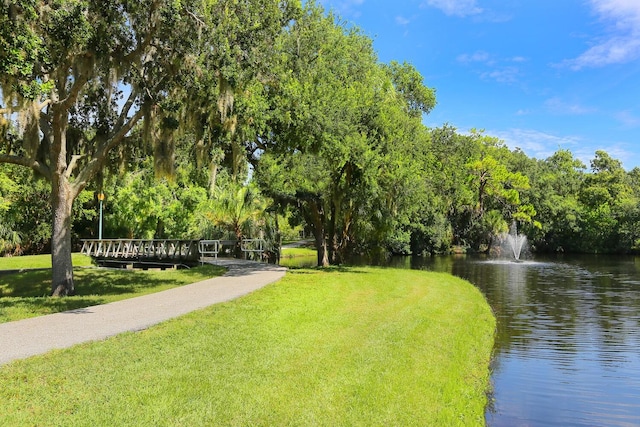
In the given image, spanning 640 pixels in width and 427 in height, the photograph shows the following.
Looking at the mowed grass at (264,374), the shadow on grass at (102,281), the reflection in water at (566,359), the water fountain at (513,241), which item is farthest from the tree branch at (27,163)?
the water fountain at (513,241)

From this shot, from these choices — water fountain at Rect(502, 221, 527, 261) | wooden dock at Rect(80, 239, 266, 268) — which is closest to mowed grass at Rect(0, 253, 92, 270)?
wooden dock at Rect(80, 239, 266, 268)

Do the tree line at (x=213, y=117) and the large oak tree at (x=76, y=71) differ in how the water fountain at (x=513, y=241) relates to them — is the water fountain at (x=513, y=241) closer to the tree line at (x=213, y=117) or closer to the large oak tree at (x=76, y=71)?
the tree line at (x=213, y=117)

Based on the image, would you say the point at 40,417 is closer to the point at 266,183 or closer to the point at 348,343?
the point at 348,343

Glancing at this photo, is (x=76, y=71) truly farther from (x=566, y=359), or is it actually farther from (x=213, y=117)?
(x=566, y=359)

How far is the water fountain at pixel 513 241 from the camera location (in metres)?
48.3

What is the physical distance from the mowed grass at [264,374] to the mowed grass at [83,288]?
145 inches

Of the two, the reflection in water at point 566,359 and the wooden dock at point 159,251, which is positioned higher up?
the wooden dock at point 159,251

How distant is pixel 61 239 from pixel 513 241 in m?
46.2

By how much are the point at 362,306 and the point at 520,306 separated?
7.02 m

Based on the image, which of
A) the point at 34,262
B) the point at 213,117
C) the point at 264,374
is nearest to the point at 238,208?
the point at 34,262

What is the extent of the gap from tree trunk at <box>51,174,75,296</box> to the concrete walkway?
9.72ft

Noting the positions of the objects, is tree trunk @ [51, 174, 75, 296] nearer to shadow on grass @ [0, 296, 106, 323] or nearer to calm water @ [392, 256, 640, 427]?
shadow on grass @ [0, 296, 106, 323]

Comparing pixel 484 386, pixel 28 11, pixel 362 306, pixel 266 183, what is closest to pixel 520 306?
pixel 362 306

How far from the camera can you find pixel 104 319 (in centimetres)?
898
